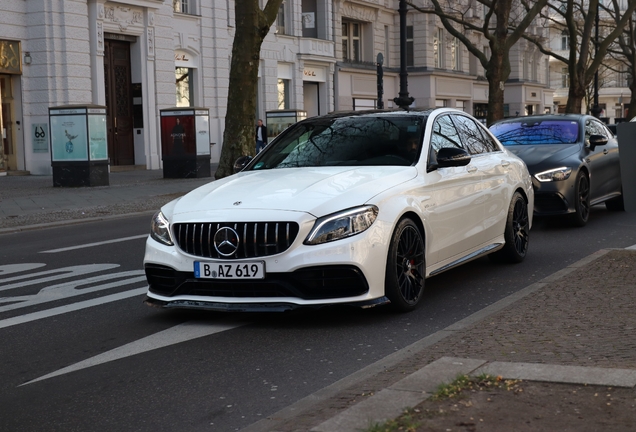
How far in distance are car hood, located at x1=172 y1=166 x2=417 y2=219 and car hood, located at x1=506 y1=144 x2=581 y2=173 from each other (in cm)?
556

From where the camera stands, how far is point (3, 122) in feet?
96.6

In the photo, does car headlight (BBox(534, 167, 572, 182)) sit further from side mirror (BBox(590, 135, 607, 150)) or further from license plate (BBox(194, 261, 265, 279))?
license plate (BBox(194, 261, 265, 279))

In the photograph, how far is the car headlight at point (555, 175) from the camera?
12484 millimetres

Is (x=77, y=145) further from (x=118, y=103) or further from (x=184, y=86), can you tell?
(x=184, y=86)

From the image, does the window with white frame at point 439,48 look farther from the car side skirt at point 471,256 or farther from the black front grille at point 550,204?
the car side skirt at point 471,256

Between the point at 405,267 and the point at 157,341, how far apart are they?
1803mm

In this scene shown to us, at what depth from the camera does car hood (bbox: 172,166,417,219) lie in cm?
657

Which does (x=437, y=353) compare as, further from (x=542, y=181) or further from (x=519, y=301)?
(x=542, y=181)

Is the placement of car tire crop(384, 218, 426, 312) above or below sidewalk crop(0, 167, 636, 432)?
above

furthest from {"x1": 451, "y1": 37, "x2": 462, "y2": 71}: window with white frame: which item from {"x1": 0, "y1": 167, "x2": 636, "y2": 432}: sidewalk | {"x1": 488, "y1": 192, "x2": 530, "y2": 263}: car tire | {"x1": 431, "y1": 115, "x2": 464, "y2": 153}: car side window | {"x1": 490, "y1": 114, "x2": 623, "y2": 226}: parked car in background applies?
{"x1": 0, "y1": 167, "x2": 636, "y2": 432}: sidewalk

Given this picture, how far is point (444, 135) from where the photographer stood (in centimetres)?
831

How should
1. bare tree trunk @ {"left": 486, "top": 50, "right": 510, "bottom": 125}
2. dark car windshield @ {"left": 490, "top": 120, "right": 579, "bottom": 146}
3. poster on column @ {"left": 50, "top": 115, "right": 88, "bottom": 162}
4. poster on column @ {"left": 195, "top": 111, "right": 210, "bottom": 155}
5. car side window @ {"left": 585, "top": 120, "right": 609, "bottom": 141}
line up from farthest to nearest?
1. bare tree trunk @ {"left": 486, "top": 50, "right": 510, "bottom": 125}
2. poster on column @ {"left": 195, "top": 111, "right": 210, "bottom": 155}
3. poster on column @ {"left": 50, "top": 115, "right": 88, "bottom": 162}
4. car side window @ {"left": 585, "top": 120, "right": 609, "bottom": 141}
5. dark car windshield @ {"left": 490, "top": 120, "right": 579, "bottom": 146}

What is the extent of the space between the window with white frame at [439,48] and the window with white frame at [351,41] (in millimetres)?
6564

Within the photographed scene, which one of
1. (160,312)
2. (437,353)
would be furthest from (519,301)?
(160,312)
